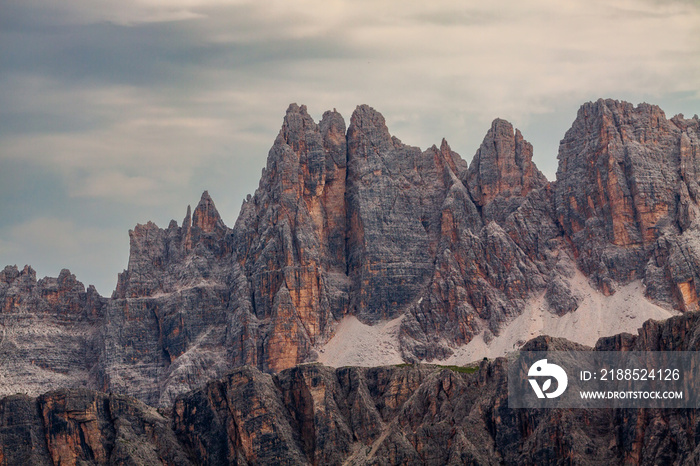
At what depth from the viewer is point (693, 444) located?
198125mm

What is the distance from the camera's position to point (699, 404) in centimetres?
19950

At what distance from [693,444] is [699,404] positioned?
18.9ft
